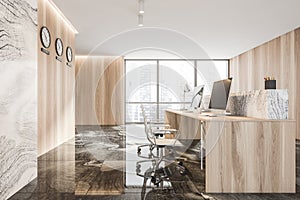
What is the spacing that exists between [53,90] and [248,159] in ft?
12.2

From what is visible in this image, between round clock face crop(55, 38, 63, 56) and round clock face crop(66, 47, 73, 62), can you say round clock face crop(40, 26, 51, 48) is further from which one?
round clock face crop(66, 47, 73, 62)

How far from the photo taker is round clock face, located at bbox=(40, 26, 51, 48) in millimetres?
4551

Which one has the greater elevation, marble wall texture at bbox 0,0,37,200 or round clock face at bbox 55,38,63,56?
round clock face at bbox 55,38,63,56

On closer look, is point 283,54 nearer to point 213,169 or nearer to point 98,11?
point 98,11

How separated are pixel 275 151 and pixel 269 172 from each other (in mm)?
209

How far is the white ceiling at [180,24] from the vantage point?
16.1 feet

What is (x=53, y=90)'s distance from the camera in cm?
527

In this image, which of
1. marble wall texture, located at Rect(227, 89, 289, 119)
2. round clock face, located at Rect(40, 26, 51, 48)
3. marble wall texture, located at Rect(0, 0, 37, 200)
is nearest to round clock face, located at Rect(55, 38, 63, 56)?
round clock face, located at Rect(40, 26, 51, 48)

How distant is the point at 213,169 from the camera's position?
2797 millimetres

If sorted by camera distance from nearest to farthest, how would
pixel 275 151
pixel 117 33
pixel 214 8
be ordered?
1. pixel 275 151
2. pixel 214 8
3. pixel 117 33

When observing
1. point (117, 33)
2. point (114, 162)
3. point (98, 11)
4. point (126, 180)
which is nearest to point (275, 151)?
point (126, 180)

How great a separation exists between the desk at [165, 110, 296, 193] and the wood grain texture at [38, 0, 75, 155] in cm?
280

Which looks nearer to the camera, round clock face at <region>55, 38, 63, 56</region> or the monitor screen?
the monitor screen

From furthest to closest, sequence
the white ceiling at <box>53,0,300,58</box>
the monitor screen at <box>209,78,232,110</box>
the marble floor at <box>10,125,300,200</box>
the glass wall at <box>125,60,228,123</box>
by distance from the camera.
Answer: the glass wall at <box>125,60,228,123</box>
the white ceiling at <box>53,0,300,58</box>
the monitor screen at <box>209,78,232,110</box>
the marble floor at <box>10,125,300,200</box>
